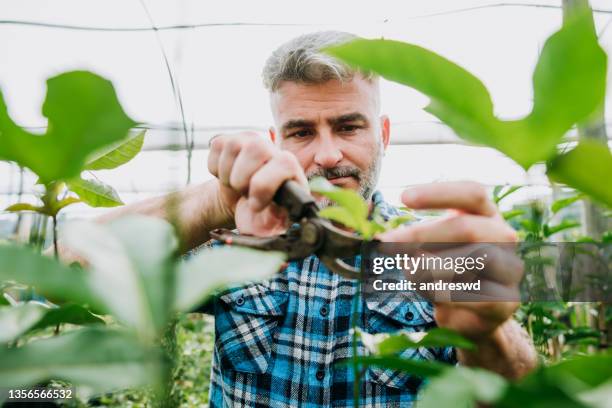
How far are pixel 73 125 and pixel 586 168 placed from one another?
0.96 feet

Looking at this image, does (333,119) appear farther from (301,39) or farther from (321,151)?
(301,39)

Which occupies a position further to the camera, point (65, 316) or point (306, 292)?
point (306, 292)

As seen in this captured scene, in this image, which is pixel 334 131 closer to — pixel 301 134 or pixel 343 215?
pixel 301 134

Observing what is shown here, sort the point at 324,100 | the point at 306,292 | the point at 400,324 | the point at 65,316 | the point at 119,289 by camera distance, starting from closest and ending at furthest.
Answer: the point at 119,289 → the point at 65,316 → the point at 400,324 → the point at 306,292 → the point at 324,100

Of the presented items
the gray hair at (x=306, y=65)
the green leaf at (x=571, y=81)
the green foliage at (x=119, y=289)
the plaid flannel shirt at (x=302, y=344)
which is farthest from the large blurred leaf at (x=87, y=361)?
the gray hair at (x=306, y=65)

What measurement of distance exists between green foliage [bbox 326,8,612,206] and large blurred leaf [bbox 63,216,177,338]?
165 millimetres

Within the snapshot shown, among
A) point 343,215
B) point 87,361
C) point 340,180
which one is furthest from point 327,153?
point 87,361

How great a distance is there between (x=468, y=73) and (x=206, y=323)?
281cm

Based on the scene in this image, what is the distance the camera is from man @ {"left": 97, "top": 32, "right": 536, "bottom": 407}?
708mm

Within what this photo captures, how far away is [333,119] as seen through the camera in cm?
151

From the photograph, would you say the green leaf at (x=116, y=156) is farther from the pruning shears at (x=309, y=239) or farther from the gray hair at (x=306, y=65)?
the gray hair at (x=306, y=65)

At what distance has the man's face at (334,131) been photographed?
1466 mm

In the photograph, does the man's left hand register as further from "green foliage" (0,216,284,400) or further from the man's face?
the man's face

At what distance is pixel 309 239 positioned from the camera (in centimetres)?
48
